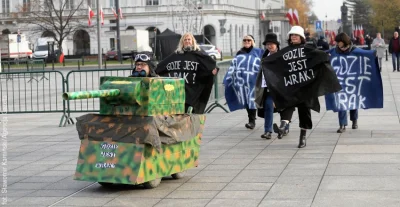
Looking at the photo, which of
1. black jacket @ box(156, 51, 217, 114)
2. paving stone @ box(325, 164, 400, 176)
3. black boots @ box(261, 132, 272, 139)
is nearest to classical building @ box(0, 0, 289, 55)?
black boots @ box(261, 132, 272, 139)

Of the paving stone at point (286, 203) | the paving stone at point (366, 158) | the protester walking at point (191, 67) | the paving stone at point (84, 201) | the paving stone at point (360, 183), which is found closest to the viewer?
the paving stone at point (286, 203)

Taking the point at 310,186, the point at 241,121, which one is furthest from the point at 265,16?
the point at 310,186

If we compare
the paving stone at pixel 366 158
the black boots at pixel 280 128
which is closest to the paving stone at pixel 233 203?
the paving stone at pixel 366 158

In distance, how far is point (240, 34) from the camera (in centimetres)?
10669

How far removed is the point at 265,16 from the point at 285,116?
330ft

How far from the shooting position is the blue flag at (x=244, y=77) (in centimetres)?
1517

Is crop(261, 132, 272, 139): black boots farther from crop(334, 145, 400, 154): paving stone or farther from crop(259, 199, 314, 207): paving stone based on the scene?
crop(259, 199, 314, 207): paving stone

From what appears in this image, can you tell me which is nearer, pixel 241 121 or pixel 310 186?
pixel 310 186

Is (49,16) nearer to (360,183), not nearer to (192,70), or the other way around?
(192,70)

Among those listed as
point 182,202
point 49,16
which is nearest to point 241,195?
point 182,202

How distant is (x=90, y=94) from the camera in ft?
29.0

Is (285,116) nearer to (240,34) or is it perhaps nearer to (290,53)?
(290,53)

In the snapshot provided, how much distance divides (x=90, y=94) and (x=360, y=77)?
22.4 feet

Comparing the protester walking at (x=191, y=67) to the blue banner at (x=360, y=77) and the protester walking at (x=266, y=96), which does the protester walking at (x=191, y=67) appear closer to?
the protester walking at (x=266, y=96)
